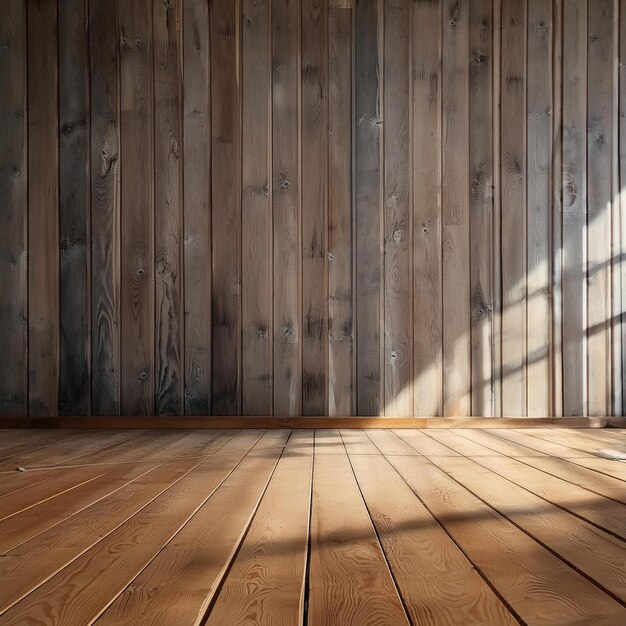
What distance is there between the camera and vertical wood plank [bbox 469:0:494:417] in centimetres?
299

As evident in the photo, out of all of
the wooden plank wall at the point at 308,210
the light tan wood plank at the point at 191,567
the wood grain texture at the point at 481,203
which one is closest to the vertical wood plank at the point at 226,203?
the wooden plank wall at the point at 308,210

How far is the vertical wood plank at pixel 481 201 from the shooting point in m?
2.99

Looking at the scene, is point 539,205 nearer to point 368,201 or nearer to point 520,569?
point 368,201

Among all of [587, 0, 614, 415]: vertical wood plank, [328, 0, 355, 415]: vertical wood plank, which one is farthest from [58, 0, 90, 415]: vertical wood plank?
[587, 0, 614, 415]: vertical wood plank

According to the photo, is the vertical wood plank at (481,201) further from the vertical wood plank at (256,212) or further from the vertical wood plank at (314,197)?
the vertical wood plank at (256,212)

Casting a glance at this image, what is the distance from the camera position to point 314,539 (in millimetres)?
1133

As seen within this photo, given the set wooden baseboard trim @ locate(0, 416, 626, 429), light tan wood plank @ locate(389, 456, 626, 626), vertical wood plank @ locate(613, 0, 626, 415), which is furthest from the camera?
vertical wood plank @ locate(613, 0, 626, 415)

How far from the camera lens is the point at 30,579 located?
93 centimetres

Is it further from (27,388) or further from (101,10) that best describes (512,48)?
(27,388)

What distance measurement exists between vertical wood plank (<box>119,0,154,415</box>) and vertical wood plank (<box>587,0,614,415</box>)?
2217mm

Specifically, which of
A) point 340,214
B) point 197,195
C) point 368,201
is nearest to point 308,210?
point 340,214

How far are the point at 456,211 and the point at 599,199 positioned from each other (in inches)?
28.8

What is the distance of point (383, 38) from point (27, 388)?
2.51m

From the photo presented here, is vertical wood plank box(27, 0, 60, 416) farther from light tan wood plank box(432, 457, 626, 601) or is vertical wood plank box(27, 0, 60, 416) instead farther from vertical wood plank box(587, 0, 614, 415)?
vertical wood plank box(587, 0, 614, 415)
